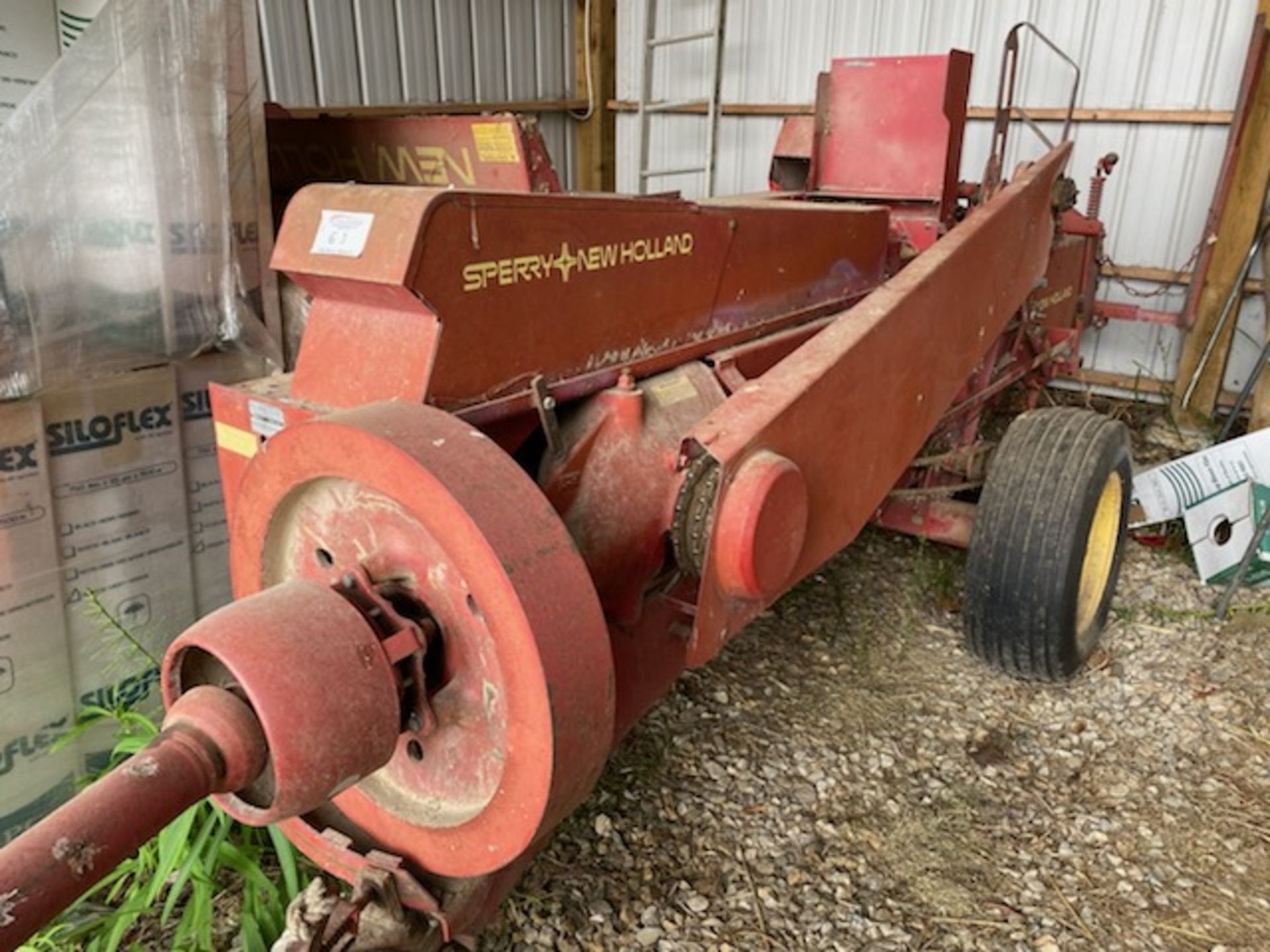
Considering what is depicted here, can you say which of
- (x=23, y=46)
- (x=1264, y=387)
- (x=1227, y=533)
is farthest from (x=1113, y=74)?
(x=23, y=46)

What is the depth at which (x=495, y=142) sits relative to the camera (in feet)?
7.80

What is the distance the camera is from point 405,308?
1587 millimetres

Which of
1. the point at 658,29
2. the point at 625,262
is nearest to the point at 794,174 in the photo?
the point at 625,262

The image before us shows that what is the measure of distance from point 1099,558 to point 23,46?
3203mm

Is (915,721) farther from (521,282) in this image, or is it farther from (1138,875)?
(521,282)

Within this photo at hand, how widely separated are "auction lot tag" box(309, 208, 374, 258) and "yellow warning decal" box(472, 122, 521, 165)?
0.81 m

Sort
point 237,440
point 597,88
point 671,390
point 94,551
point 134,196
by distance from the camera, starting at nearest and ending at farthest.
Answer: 1. point 237,440
2. point 671,390
3. point 134,196
4. point 94,551
5. point 597,88

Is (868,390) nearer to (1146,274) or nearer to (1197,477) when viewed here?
(1197,477)

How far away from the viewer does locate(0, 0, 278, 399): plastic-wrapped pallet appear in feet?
6.73

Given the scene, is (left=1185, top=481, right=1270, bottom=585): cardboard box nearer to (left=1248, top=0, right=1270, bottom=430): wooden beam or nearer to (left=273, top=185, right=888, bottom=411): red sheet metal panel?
(left=1248, top=0, right=1270, bottom=430): wooden beam

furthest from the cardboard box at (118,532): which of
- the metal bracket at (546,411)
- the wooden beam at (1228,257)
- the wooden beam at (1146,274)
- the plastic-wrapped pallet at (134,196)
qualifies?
the wooden beam at (1146,274)

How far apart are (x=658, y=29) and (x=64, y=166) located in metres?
5.45

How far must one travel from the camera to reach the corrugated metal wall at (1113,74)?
509 centimetres

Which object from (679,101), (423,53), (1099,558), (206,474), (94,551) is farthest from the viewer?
(679,101)
